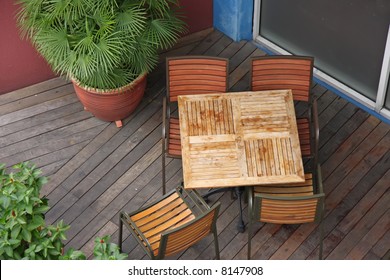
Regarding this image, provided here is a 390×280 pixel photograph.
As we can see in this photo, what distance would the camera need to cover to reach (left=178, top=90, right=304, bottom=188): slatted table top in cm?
540

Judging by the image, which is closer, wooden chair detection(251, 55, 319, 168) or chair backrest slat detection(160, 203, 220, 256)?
chair backrest slat detection(160, 203, 220, 256)

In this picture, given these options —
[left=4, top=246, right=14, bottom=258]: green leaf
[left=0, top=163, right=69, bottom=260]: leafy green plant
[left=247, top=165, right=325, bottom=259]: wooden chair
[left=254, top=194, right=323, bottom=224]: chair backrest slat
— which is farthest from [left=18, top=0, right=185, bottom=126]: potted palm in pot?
[left=4, top=246, right=14, bottom=258]: green leaf

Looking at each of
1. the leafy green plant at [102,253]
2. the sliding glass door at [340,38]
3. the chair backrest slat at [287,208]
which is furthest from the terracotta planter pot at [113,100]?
the leafy green plant at [102,253]

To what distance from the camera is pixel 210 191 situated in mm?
6156

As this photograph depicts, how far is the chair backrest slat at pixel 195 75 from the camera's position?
5.99 m

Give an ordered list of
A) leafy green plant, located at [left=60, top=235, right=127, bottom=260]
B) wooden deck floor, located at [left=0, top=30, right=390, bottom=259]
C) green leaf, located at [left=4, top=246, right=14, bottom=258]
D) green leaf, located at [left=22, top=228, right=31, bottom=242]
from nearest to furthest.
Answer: leafy green plant, located at [left=60, top=235, right=127, bottom=260], green leaf, located at [left=4, top=246, right=14, bottom=258], green leaf, located at [left=22, top=228, right=31, bottom=242], wooden deck floor, located at [left=0, top=30, right=390, bottom=259]

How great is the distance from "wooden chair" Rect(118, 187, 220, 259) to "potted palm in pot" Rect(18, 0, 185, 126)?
1194 mm

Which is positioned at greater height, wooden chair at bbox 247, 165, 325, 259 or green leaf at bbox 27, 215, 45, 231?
green leaf at bbox 27, 215, 45, 231

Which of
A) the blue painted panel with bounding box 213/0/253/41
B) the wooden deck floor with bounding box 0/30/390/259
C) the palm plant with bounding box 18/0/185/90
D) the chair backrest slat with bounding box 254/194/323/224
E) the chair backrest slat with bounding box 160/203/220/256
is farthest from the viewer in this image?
the blue painted panel with bounding box 213/0/253/41

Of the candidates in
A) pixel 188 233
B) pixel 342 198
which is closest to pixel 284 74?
pixel 342 198

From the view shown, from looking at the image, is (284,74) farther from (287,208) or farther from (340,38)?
(287,208)

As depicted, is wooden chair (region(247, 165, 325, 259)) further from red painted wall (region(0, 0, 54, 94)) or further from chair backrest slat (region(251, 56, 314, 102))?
red painted wall (region(0, 0, 54, 94))
